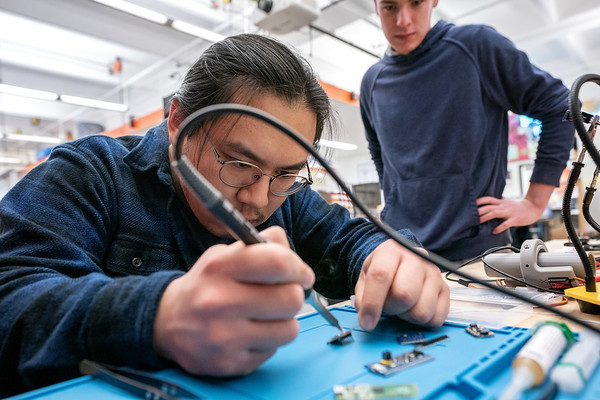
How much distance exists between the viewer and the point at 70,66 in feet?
18.4

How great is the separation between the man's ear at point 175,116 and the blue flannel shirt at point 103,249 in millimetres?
29

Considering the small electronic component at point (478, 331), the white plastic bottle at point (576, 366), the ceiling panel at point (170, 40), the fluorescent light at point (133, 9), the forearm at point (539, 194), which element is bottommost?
the small electronic component at point (478, 331)

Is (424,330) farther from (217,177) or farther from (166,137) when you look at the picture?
(166,137)

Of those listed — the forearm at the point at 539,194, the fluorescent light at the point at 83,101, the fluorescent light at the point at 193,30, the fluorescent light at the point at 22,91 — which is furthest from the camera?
the fluorescent light at the point at 83,101

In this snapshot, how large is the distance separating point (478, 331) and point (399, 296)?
90 millimetres

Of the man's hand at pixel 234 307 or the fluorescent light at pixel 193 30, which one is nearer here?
the man's hand at pixel 234 307

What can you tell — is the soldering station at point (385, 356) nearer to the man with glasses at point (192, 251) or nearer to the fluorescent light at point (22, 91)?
the man with glasses at point (192, 251)

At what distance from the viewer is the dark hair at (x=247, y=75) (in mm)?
625

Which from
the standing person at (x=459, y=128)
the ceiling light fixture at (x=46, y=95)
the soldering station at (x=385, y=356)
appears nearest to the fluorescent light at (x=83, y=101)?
the ceiling light fixture at (x=46, y=95)

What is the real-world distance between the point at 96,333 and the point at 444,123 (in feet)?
3.49

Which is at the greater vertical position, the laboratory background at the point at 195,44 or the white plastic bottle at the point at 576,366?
the laboratory background at the point at 195,44

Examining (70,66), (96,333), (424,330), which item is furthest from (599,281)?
(70,66)

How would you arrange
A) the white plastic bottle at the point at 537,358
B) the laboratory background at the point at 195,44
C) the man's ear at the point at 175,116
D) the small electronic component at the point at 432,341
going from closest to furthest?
the white plastic bottle at the point at 537,358 → the small electronic component at the point at 432,341 → the man's ear at the point at 175,116 → the laboratory background at the point at 195,44

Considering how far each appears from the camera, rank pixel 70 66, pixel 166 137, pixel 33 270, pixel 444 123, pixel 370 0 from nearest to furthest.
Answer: pixel 33 270
pixel 166 137
pixel 444 123
pixel 370 0
pixel 70 66
